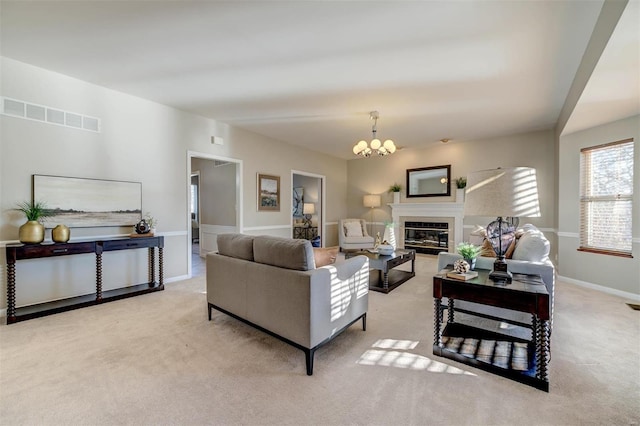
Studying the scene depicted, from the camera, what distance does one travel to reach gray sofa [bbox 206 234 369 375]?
195 centimetres

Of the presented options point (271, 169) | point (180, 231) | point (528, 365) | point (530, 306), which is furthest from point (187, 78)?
point (528, 365)

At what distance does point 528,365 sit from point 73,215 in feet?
15.9

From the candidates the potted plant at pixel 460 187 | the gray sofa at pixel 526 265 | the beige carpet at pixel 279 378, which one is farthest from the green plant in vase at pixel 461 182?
the beige carpet at pixel 279 378

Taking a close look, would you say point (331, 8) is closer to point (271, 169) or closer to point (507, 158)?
point (271, 169)

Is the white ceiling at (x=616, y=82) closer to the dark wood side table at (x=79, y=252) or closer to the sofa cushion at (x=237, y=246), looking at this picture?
the sofa cushion at (x=237, y=246)

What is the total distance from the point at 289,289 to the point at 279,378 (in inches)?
23.2

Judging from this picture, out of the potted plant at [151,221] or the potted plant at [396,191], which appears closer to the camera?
the potted plant at [151,221]

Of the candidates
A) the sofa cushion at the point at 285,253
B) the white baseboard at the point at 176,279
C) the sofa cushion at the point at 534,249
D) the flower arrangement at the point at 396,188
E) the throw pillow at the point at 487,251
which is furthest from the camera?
the flower arrangement at the point at 396,188

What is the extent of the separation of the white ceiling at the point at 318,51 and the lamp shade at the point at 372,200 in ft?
10.3

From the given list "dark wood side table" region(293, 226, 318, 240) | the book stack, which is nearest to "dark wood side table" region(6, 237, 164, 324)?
the book stack

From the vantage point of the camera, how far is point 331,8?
2.08m

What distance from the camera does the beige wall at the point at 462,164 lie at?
17.3 ft

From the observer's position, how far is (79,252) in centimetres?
313

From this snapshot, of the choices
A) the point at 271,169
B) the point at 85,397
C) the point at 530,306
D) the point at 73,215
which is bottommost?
the point at 85,397
